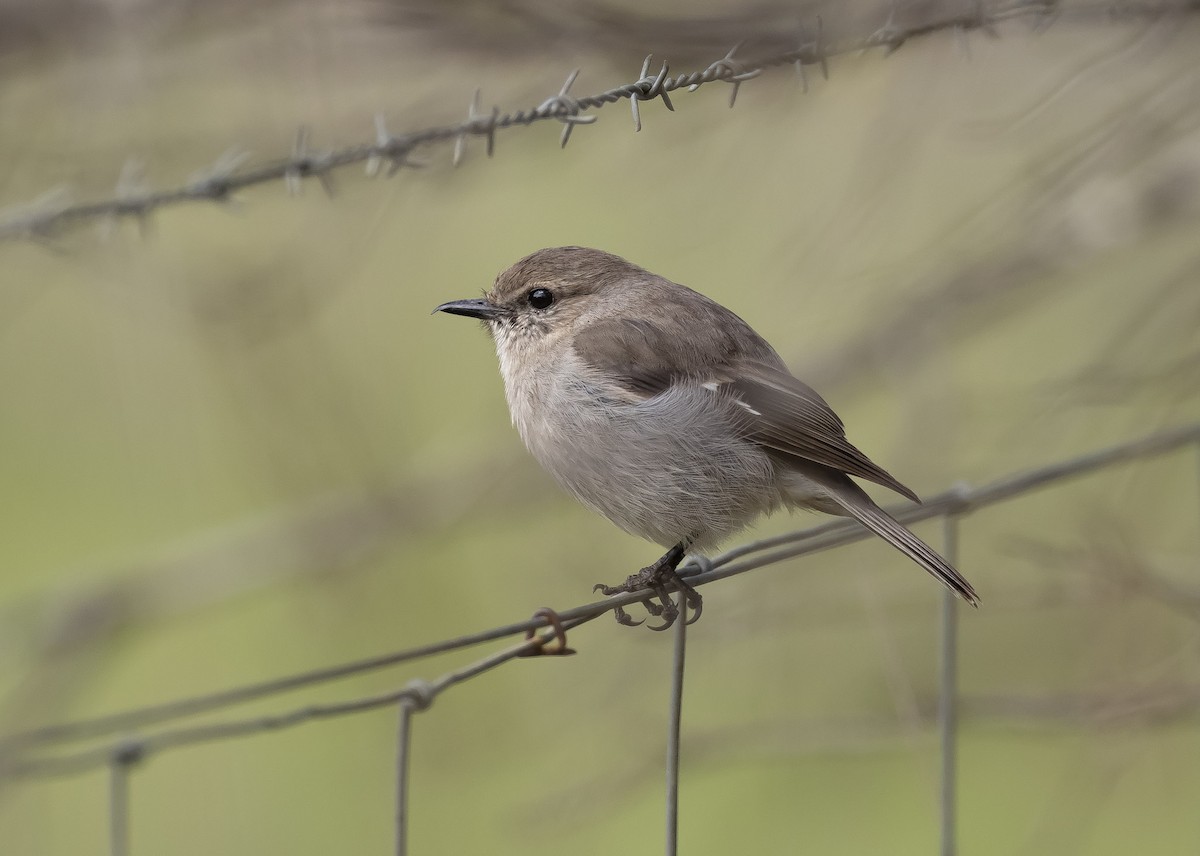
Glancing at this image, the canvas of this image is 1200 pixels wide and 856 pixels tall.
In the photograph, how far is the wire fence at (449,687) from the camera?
1701 mm

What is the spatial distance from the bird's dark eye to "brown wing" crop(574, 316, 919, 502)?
24 cm

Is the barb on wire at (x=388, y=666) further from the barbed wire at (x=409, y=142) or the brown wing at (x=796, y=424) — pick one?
the barbed wire at (x=409, y=142)

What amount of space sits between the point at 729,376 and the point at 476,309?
66 cm

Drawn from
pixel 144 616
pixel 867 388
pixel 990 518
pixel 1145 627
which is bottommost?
pixel 1145 627

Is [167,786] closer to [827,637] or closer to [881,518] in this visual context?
[827,637]

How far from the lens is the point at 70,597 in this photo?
166 inches

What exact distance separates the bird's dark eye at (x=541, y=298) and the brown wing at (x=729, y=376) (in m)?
0.24

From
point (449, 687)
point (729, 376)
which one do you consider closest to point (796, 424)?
point (729, 376)

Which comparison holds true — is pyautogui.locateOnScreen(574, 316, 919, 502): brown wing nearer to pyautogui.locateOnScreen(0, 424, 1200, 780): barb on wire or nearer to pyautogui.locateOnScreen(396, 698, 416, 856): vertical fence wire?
pyautogui.locateOnScreen(0, 424, 1200, 780): barb on wire

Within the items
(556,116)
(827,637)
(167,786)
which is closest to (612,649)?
(827,637)

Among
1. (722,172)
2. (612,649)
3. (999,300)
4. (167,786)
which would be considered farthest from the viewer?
(167,786)

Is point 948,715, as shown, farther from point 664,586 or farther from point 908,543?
point 664,586

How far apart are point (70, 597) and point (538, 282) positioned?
198cm

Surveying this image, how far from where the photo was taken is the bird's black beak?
3.18 metres
